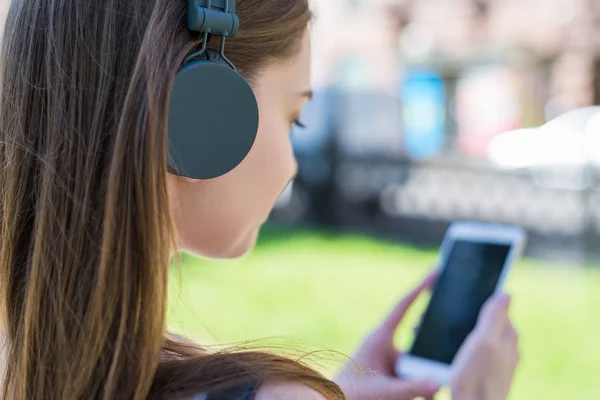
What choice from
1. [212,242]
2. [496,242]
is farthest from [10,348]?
[496,242]

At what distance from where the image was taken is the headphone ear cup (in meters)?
0.74

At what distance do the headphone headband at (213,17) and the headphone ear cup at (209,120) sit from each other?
0.04 m

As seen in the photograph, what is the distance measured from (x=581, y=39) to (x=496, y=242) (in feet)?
40.0

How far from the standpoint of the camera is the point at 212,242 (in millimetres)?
889

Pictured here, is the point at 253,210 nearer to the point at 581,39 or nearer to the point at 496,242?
the point at 496,242

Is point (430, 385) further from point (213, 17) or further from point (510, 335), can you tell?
point (213, 17)

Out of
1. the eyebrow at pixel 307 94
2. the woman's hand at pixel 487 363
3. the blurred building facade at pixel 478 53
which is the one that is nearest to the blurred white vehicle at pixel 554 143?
the blurred building facade at pixel 478 53

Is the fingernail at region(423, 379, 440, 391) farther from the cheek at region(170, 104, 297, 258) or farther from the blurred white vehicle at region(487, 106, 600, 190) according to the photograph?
the blurred white vehicle at region(487, 106, 600, 190)

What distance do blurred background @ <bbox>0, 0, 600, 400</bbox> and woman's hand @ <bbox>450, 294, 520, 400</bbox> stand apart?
0.79 feet

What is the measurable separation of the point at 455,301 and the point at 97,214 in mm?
721

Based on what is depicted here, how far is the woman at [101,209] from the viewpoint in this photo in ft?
2.35

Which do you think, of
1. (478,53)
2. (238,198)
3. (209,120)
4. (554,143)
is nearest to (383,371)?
(238,198)

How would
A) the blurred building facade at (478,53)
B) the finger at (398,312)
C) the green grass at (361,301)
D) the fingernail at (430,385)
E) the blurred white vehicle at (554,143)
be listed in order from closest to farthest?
1. the fingernail at (430,385)
2. the finger at (398,312)
3. the green grass at (361,301)
4. the blurred white vehicle at (554,143)
5. the blurred building facade at (478,53)

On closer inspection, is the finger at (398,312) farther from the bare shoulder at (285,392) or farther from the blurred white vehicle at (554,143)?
the blurred white vehicle at (554,143)
